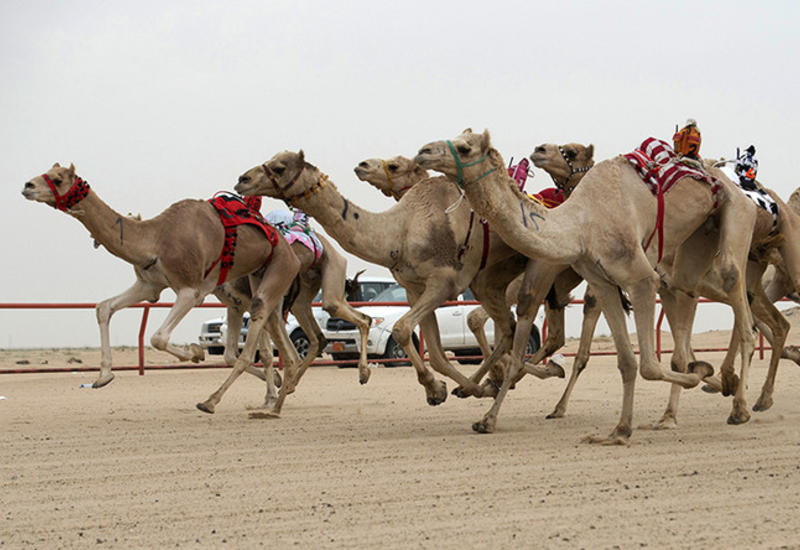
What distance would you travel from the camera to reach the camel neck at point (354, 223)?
8852 mm

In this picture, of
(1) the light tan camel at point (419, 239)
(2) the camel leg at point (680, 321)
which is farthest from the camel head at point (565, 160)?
(2) the camel leg at point (680, 321)

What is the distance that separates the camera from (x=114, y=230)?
410 inches

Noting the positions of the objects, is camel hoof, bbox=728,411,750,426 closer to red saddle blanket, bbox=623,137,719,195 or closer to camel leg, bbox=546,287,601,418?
camel leg, bbox=546,287,601,418

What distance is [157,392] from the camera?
1472cm

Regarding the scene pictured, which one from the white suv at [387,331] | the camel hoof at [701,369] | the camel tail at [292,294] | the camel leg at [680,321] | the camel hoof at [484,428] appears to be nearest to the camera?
the camel hoof at [701,369]

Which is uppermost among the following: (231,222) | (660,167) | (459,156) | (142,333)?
(660,167)

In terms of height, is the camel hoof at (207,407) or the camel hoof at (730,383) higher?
the camel hoof at (730,383)

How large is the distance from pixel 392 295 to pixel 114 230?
35.5ft

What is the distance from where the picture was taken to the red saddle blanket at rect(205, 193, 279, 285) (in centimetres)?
1072

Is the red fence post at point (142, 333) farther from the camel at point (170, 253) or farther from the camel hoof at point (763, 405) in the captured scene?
the camel hoof at point (763, 405)

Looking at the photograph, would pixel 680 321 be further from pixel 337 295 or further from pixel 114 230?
pixel 114 230

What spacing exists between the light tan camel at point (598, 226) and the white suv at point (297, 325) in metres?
11.0

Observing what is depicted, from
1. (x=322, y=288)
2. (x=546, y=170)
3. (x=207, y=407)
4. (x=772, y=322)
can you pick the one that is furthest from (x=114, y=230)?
(x=772, y=322)

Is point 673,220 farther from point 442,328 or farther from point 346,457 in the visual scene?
point 442,328
